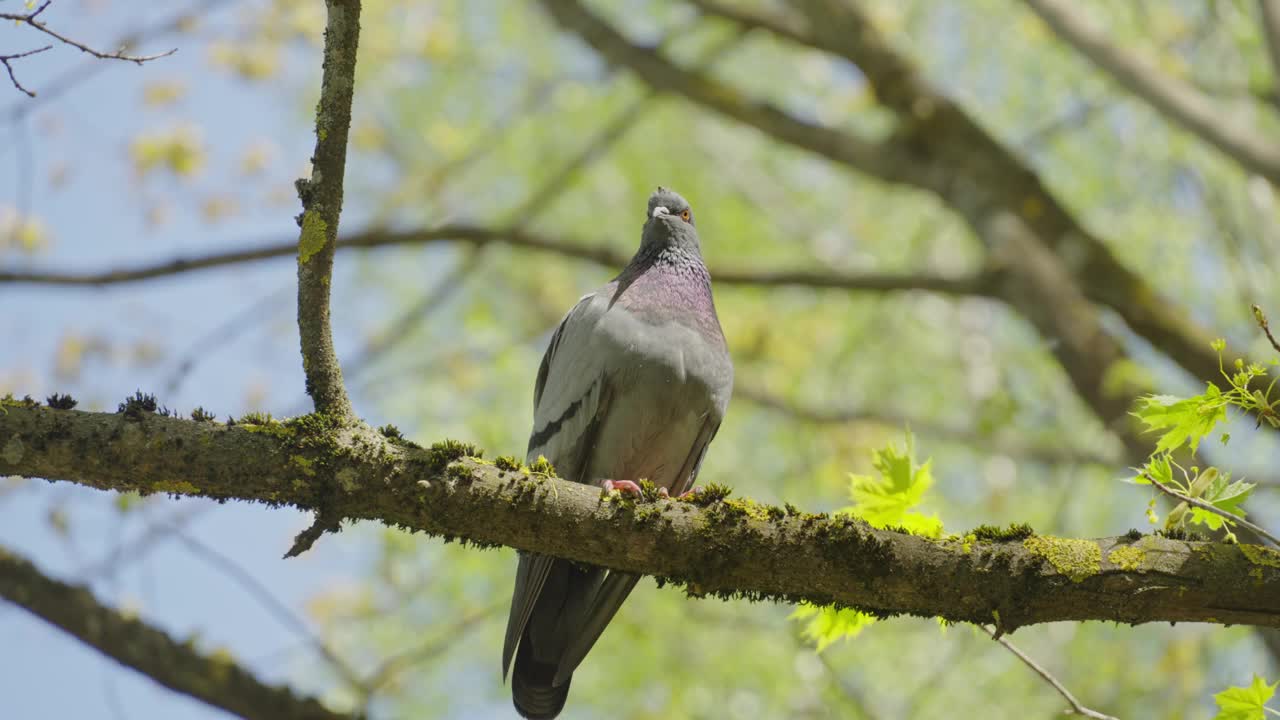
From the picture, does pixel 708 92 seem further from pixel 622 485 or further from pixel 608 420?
pixel 622 485

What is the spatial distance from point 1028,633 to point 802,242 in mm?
6487

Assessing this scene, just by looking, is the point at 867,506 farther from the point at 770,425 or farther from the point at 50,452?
the point at 770,425

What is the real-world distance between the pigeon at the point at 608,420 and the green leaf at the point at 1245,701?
2481 mm

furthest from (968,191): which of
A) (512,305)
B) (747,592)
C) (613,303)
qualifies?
(512,305)

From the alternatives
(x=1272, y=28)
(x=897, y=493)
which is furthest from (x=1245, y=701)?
(x=1272, y=28)

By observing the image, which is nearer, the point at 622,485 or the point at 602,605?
the point at 622,485

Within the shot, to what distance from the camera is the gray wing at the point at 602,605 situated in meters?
4.93

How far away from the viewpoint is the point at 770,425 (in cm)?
1393

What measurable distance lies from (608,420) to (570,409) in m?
0.20

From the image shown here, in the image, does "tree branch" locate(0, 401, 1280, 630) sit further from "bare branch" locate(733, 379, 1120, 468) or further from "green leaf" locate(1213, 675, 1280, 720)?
"bare branch" locate(733, 379, 1120, 468)

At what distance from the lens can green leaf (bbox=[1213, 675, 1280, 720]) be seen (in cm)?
306

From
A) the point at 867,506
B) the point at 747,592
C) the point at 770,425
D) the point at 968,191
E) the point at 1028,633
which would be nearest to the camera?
the point at 747,592

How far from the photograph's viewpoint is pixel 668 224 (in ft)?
19.9

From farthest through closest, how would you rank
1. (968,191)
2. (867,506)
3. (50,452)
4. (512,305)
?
(512,305), (968,191), (867,506), (50,452)
